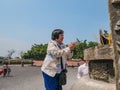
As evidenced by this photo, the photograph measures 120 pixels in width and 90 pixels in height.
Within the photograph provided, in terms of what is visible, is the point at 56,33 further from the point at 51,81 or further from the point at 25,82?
the point at 25,82

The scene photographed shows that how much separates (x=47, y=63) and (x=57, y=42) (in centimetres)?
37

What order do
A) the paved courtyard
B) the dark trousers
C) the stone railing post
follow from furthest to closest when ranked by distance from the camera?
the paved courtyard, the dark trousers, the stone railing post

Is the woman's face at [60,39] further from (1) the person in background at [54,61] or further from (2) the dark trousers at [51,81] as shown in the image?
(2) the dark trousers at [51,81]

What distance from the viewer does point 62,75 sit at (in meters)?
4.88

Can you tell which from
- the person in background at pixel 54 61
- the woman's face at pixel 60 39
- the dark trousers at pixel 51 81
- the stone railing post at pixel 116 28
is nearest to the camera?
the stone railing post at pixel 116 28

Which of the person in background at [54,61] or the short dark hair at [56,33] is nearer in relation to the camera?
the person in background at [54,61]

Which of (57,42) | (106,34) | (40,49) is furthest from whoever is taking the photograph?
(40,49)

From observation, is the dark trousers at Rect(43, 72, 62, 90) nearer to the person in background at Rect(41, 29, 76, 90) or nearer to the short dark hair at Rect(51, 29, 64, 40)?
the person in background at Rect(41, 29, 76, 90)

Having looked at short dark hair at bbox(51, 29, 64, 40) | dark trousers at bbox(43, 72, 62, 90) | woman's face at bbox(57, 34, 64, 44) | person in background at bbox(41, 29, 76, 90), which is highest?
short dark hair at bbox(51, 29, 64, 40)

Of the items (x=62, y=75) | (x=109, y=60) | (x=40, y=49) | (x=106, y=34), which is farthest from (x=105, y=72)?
(x=40, y=49)

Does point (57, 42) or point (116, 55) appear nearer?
point (116, 55)

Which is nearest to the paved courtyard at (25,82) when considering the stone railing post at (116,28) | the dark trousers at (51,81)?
the dark trousers at (51,81)

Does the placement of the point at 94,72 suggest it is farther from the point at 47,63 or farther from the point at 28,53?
the point at 28,53

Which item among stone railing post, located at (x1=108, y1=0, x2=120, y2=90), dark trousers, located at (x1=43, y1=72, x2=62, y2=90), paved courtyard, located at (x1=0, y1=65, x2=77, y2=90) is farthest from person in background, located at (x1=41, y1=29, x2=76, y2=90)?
paved courtyard, located at (x1=0, y1=65, x2=77, y2=90)
